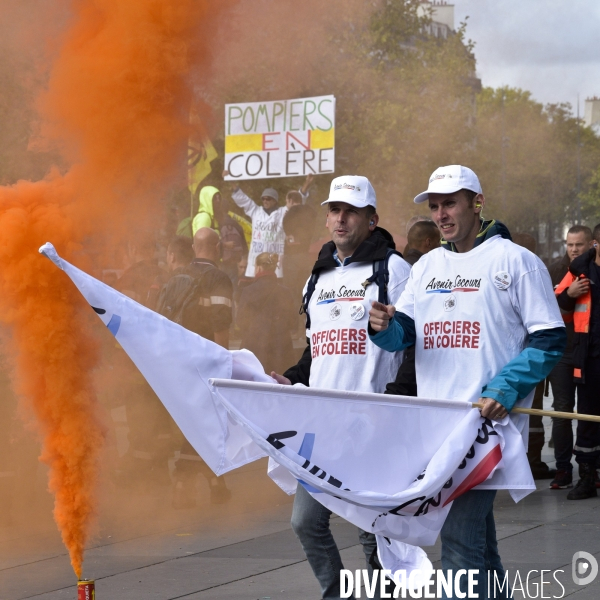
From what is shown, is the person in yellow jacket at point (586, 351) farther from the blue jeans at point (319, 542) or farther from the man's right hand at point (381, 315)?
the man's right hand at point (381, 315)

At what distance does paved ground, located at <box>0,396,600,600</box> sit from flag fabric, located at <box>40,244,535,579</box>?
1.54 m

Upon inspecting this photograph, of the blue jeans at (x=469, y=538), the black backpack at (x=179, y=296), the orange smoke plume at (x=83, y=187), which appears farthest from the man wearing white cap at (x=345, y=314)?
the black backpack at (x=179, y=296)

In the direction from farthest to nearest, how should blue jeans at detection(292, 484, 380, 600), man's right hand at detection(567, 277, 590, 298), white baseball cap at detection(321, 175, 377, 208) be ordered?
man's right hand at detection(567, 277, 590, 298), white baseball cap at detection(321, 175, 377, 208), blue jeans at detection(292, 484, 380, 600)

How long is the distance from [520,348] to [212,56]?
7.87 ft

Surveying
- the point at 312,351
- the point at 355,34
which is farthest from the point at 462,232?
the point at 355,34

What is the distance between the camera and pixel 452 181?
434 centimetres

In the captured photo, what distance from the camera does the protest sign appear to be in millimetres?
13000

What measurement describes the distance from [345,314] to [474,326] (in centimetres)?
81

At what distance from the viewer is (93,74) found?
5.10 m

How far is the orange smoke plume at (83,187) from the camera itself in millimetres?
4387

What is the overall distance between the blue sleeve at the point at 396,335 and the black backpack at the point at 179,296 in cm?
403

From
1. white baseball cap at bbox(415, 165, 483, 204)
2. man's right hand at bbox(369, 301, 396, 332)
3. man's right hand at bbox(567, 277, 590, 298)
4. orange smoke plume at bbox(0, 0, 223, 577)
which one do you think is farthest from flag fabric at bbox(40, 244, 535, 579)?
man's right hand at bbox(567, 277, 590, 298)

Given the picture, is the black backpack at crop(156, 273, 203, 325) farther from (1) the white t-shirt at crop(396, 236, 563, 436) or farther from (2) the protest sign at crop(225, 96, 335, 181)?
(2) the protest sign at crop(225, 96, 335, 181)

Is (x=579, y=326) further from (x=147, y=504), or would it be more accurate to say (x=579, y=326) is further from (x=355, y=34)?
(x=355, y=34)
